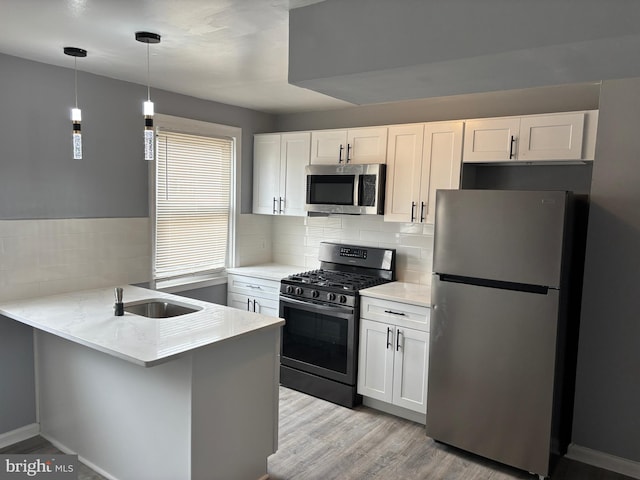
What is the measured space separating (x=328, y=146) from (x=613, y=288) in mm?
2394

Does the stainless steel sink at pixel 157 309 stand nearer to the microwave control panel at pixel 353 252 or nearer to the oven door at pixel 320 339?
the oven door at pixel 320 339

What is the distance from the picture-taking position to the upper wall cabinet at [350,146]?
383 centimetres

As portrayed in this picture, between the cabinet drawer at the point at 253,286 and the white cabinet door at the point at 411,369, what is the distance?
1234 mm

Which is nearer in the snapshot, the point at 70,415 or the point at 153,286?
the point at 70,415

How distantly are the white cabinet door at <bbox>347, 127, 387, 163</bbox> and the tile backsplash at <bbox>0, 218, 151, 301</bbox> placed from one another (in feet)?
5.85

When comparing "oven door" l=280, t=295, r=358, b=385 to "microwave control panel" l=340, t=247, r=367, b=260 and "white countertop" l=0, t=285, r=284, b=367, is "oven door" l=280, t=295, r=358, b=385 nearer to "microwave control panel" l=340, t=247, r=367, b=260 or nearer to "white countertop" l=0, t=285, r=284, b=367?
"microwave control panel" l=340, t=247, r=367, b=260

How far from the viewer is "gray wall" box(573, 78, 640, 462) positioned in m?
2.83

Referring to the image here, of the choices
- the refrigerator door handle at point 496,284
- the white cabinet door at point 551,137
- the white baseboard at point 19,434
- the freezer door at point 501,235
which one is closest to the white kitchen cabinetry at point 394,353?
the refrigerator door handle at point 496,284

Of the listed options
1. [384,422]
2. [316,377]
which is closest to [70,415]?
[316,377]

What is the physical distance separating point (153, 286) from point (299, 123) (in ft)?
6.97

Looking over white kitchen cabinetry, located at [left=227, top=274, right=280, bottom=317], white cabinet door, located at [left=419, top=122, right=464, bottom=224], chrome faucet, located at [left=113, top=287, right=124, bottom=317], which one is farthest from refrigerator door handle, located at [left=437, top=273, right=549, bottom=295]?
chrome faucet, located at [left=113, top=287, right=124, bottom=317]

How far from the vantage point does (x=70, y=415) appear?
2.95 metres

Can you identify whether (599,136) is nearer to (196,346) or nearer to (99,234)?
(196,346)

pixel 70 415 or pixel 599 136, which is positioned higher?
pixel 599 136
